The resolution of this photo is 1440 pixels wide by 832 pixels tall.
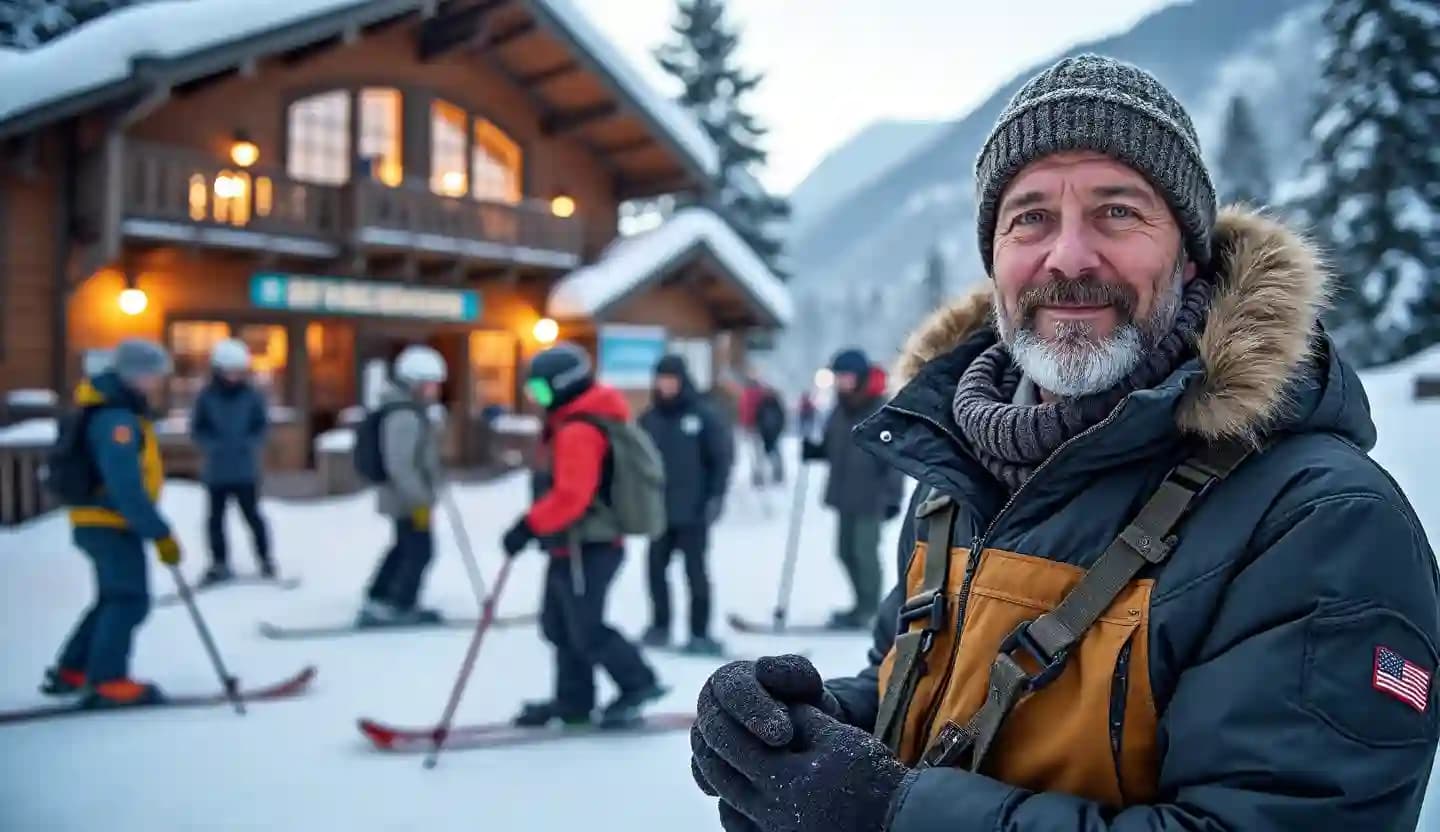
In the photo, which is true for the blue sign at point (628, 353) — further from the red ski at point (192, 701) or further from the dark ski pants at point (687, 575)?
the red ski at point (192, 701)

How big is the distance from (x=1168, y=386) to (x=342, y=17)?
13306 millimetres

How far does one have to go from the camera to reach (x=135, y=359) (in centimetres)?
560

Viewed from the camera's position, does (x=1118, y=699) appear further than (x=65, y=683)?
No

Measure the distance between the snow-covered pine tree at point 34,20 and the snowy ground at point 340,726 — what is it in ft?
45.9

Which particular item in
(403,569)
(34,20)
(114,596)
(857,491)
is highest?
(34,20)

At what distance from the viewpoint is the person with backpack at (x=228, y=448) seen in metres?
8.77

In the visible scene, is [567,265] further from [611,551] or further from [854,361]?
[611,551]

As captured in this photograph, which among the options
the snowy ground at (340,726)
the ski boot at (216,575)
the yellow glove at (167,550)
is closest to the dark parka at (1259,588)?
the snowy ground at (340,726)

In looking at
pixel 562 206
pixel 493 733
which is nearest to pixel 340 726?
pixel 493 733

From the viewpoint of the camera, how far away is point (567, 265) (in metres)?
15.7

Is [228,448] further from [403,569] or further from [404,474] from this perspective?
[403,569]

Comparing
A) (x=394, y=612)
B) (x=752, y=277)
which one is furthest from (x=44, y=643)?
(x=752, y=277)

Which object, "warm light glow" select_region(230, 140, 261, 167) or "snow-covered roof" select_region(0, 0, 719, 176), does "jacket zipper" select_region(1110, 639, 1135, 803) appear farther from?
"warm light glow" select_region(230, 140, 261, 167)

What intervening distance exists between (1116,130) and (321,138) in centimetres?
1468
